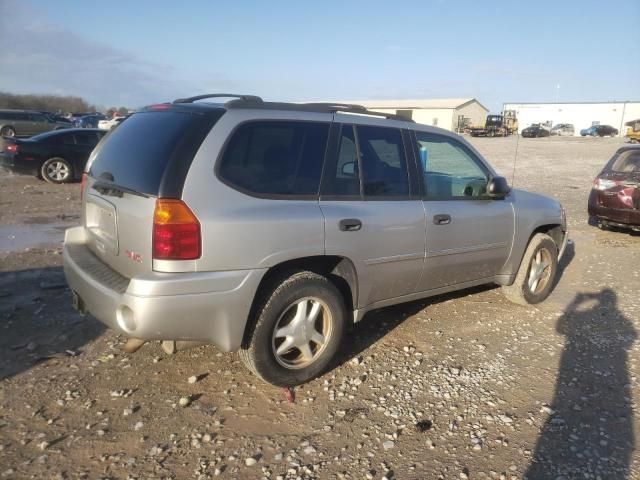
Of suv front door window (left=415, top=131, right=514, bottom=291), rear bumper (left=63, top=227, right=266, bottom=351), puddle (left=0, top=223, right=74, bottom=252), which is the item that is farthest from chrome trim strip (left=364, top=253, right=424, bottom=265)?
puddle (left=0, top=223, right=74, bottom=252)

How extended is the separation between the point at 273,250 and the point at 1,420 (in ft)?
6.17

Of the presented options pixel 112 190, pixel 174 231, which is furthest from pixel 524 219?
pixel 112 190

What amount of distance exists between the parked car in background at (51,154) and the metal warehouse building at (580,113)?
6596cm

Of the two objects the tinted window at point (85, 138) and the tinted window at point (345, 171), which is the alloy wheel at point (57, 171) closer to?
the tinted window at point (85, 138)

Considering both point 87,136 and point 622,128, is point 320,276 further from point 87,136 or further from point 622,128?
point 622,128

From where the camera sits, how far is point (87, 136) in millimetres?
12781

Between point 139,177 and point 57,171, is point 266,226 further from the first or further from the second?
point 57,171

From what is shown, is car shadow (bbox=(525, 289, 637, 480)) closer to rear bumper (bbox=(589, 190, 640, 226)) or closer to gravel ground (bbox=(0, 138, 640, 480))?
gravel ground (bbox=(0, 138, 640, 480))

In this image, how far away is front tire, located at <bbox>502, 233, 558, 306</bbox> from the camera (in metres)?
4.91

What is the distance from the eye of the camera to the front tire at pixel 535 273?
491cm

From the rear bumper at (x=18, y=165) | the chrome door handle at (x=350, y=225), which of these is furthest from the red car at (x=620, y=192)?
the rear bumper at (x=18, y=165)

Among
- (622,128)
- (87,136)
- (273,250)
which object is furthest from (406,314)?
(622,128)

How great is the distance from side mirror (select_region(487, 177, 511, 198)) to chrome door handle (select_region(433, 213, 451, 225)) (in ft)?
1.92

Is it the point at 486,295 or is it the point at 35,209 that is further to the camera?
the point at 35,209
